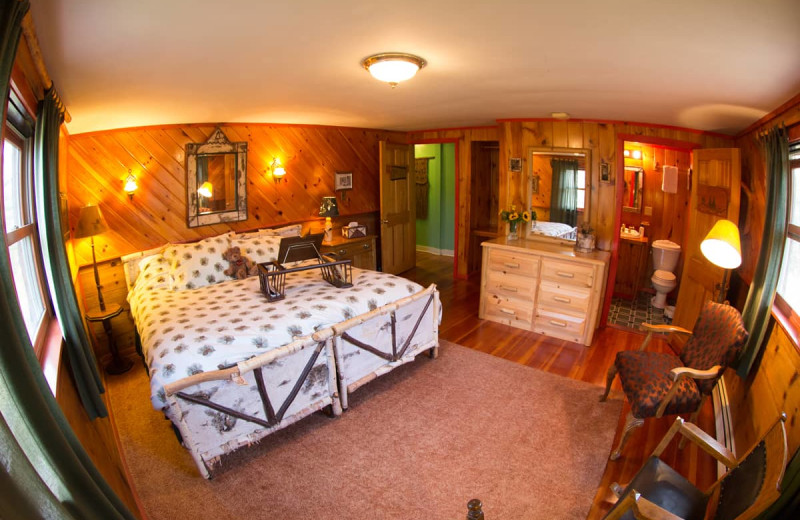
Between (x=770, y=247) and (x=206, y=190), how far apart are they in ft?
15.2

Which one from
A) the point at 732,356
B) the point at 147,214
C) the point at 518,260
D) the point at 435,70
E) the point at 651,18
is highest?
the point at 435,70

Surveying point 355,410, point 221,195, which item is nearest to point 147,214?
point 221,195

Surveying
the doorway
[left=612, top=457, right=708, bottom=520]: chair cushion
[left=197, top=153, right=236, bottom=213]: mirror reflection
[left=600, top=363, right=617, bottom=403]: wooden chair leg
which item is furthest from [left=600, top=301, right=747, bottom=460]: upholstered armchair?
[left=197, top=153, right=236, bottom=213]: mirror reflection

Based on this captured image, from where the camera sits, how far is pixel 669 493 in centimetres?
174

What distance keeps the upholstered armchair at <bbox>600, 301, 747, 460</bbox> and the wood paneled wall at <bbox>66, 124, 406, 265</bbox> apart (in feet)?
13.1

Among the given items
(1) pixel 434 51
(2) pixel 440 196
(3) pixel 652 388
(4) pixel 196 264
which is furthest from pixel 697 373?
(2) pixel 440 196

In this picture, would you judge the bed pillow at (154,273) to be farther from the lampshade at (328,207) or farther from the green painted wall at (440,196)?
the green painted wall at (440,196)

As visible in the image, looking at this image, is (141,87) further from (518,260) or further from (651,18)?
(518,260)

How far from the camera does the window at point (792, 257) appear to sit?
2.20 meters

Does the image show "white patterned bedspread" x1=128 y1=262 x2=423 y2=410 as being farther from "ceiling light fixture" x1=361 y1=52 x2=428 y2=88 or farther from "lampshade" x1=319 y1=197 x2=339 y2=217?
"ceiling light fixture" x1=361 y1=52 x2=428 y2=88

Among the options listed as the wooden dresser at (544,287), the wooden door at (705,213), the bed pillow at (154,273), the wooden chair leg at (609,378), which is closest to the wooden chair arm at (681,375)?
the wooden chair leg at (609,378)

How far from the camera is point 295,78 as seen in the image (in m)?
2.28

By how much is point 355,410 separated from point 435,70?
7.81 feet

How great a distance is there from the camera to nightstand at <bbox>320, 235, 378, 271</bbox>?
5.00 m
